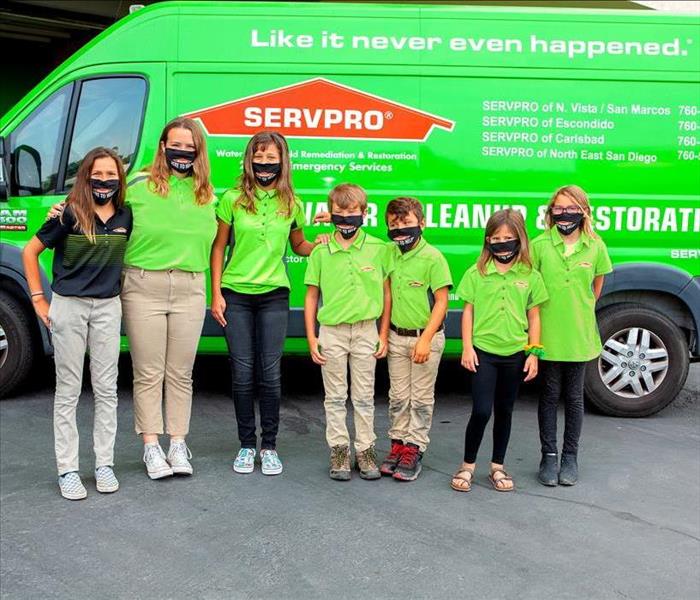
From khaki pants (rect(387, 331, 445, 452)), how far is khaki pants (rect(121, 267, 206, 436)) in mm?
1025

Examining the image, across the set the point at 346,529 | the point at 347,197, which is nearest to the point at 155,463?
the point at 346,529

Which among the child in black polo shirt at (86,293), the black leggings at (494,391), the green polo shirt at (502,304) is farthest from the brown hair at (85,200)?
the black leggings at (494,391)

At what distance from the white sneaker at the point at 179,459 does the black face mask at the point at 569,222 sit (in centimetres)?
223

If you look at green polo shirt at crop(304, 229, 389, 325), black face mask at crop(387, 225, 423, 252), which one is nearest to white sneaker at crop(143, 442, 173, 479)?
green polo shirt at crop(304, 229, 389, 325)

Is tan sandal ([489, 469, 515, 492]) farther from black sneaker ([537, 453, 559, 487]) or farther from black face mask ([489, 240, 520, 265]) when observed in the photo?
black face mask ([489, 240, 520, 265])

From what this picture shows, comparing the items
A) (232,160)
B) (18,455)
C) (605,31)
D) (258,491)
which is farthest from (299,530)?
(605,31)

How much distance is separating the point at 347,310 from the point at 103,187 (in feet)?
4.25

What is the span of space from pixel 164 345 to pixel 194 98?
1894mm

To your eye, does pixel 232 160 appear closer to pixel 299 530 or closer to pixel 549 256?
pixel 549 256

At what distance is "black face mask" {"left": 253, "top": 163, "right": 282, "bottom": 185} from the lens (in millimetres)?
4293

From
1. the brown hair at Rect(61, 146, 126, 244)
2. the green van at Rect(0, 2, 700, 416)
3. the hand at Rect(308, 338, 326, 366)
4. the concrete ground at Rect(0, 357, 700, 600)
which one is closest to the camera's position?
the concrete ground at Rect(0, 357, 700, 600)

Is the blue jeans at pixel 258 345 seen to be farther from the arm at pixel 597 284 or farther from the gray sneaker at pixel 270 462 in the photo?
the arm at pixel 597 284

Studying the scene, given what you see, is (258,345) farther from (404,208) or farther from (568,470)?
(568,470)

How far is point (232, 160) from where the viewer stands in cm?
549
